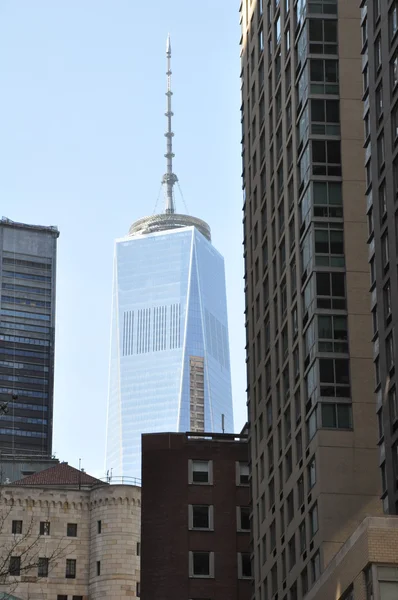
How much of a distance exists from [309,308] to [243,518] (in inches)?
1407

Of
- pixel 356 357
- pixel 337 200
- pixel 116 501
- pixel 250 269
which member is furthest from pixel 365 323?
pixel 116 501

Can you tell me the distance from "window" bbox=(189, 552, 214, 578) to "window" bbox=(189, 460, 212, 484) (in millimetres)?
5881

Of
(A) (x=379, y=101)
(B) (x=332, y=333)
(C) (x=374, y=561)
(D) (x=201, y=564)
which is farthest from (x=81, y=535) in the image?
(C) (x=374, y=561)

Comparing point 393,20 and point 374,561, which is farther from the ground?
point 393,20

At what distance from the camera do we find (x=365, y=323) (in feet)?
271

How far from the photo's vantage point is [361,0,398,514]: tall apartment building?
68.9 metres

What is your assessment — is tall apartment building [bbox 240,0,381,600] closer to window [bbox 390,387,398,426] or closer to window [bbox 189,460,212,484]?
window [bbox 390,387,398,426]

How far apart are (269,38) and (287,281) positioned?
1958cm

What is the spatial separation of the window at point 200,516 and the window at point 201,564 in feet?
7.04

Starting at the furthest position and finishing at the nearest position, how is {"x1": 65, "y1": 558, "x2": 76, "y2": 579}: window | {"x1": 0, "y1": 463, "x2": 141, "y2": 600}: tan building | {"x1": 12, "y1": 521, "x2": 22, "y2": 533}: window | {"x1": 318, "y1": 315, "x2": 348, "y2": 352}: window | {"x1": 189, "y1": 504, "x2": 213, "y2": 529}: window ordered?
{"x1": 12, "y1": 521, "x2": 22, "y2": 533}: window < {"x1": 65, "y1": 558, "x2": 76, "y2": 579}: window < {"x1": 0, "y1": 463, "x2": 141, "y2": 600}: tan building < {"x1": 189, "y1": 504, "x2": 213, "y2": 529}: window < {"x1": 318, "y1": 315, "x2": 348, "y2": 352}: window

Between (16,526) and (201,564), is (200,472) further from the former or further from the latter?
(16,526)

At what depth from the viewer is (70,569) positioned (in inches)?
6895

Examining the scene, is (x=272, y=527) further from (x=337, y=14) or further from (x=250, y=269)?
(x=337, y=14)

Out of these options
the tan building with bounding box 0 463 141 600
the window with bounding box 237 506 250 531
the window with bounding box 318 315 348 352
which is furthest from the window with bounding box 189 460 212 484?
the tan building with bounding box 0 463 141 600
